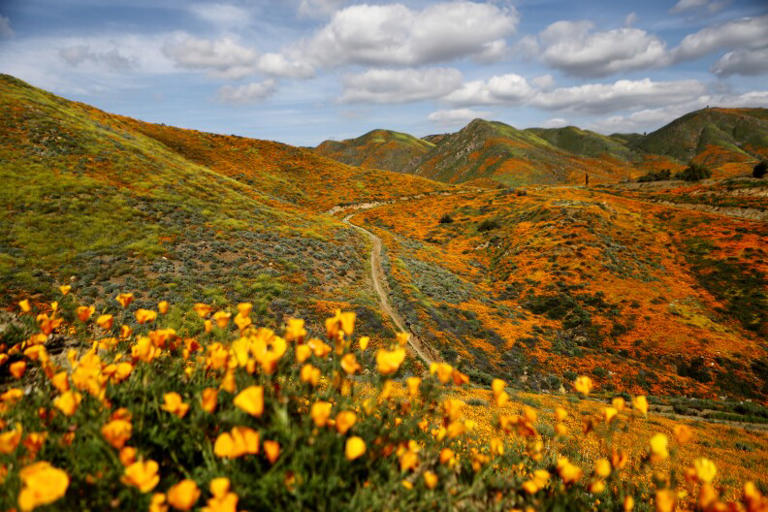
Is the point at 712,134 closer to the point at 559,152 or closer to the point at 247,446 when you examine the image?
the point at 559,152

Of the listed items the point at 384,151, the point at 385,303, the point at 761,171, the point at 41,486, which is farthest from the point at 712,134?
the point at 41,486

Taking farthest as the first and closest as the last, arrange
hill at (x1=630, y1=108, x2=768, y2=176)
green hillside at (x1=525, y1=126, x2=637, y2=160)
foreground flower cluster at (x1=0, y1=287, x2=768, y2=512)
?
green hillside at (x1=525, y1=126, x2=637, y2=160) → hill at (x1=630, y1=108, x2=768, y2=176) → foreground flower cluster at (x1=0, y1=287, x2=768, y2=512)

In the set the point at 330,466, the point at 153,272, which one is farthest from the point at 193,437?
the point at 153,272

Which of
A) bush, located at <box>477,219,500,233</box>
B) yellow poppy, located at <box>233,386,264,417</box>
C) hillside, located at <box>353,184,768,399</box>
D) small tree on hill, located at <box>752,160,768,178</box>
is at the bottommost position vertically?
hillside, located at <box>353,184,768,399</box>

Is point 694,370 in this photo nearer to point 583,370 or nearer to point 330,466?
point 583,370

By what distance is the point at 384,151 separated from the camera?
171 meters

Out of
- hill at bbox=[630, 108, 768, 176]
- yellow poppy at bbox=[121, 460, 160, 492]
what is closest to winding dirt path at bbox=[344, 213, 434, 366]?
yellow poppy at bbox=[121, 460, 160, 492]

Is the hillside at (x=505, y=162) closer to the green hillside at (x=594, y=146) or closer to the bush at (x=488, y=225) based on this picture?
the green hillside at (x=594, y=146)

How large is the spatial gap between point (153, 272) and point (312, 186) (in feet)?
152

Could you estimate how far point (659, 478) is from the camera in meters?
1.87

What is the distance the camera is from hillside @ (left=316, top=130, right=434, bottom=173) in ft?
538

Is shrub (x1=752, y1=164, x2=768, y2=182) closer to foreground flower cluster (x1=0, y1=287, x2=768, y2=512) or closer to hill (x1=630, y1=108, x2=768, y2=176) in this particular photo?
foreground flower cluster (x1=0, y1=287, x2=768, y2=512)

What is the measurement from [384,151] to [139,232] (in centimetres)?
16139

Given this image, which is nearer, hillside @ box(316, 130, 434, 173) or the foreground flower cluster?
the foreground flower cluster
